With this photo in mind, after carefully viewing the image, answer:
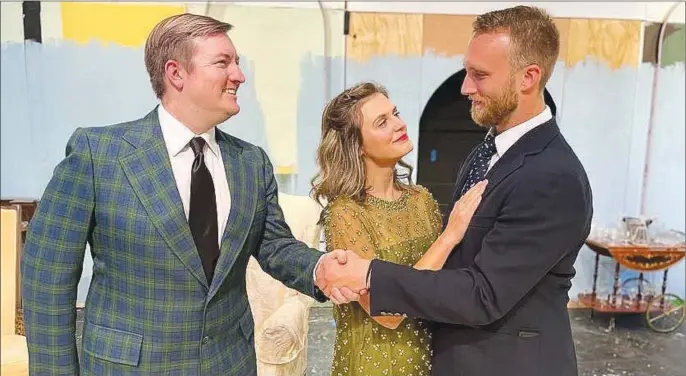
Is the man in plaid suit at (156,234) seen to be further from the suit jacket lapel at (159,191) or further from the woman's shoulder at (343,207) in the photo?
the woman's shoulder at (343,207)

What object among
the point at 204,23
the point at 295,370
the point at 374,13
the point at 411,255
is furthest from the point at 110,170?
the point at 374,13

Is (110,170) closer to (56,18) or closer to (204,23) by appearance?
(204,23)

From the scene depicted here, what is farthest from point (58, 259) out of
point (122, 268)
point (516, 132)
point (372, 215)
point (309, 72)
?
point (309, 72)

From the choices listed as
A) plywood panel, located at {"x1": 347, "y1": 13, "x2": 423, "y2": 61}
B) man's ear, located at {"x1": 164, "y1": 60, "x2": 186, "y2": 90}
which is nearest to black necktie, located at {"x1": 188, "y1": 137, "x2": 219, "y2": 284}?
man's ear, located at {"x1": 164, "y1": 60, "x2": 186, "y2": 90}

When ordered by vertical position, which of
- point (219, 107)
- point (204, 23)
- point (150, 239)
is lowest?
point (150, 239)

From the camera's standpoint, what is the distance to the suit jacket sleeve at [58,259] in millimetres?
1135

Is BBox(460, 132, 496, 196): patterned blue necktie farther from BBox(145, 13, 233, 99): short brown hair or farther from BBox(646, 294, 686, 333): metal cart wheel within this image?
BBox(646, 294, 686, 333): metal cart wheel

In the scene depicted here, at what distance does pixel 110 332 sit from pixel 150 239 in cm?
21

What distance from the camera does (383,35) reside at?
384cm

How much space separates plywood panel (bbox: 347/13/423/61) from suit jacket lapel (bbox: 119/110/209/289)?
2.78m

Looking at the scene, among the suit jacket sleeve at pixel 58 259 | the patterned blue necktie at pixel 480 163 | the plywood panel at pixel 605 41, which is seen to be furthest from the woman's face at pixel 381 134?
the plywood panel at pixel 605 41

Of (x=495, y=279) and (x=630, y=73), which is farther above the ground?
(x=630, y=73)

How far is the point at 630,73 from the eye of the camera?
407 cm

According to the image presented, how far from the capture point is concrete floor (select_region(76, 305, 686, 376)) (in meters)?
3.36
